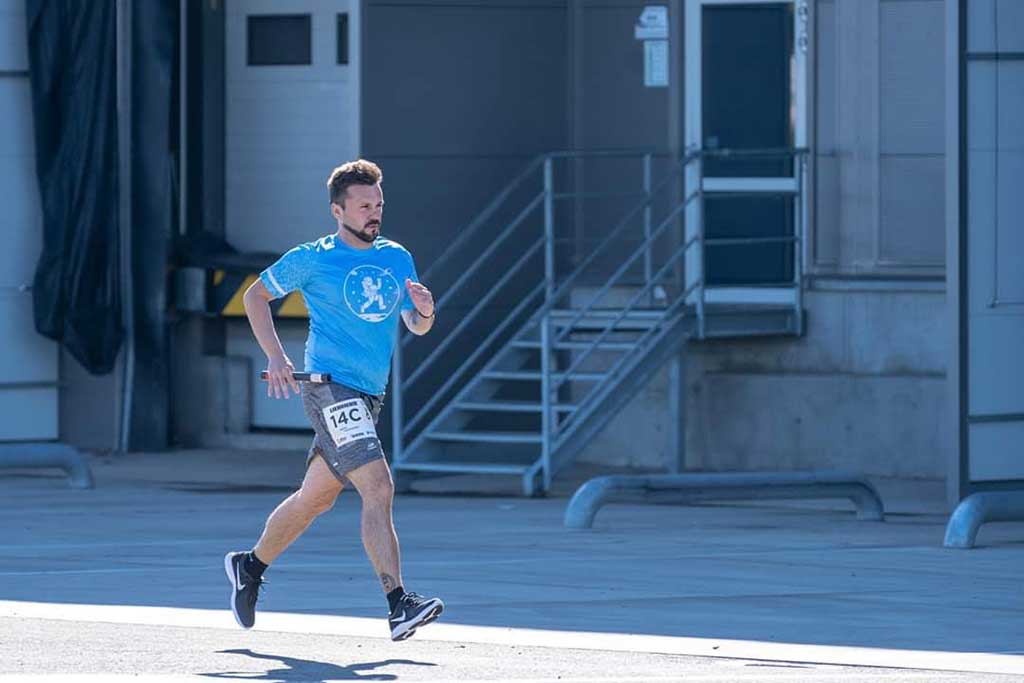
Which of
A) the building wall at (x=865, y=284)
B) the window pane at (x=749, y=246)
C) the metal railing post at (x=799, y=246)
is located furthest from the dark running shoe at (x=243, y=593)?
the window pane at (x=749, y=246)

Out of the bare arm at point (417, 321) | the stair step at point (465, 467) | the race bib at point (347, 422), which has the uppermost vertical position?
the bare arm at point (417, 321)

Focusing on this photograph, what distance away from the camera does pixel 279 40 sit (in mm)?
19641

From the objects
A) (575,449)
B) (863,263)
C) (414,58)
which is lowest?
(575,449)

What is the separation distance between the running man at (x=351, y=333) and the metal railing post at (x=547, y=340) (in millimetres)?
6396

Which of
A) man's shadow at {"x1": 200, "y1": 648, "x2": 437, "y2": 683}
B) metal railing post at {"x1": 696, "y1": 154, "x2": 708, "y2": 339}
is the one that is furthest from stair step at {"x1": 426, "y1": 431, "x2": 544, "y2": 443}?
man's shadow at {"x1": 200, "y1": 648, "x2": 437, "y2": 683}

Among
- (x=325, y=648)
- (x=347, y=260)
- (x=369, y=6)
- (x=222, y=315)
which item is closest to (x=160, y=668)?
(x=325, y=648)

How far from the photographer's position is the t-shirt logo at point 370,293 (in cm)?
952

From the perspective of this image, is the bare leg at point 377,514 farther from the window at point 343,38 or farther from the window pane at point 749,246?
the window at point 343,38

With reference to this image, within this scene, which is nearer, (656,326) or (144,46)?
(656,326)

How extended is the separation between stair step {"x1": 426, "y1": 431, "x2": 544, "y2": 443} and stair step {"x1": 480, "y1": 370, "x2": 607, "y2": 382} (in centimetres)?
39

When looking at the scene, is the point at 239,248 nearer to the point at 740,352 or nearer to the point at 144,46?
the point at 144,46

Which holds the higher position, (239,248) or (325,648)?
(239,248)

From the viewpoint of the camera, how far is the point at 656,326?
16922 mm

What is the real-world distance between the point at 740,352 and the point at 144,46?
526cm
